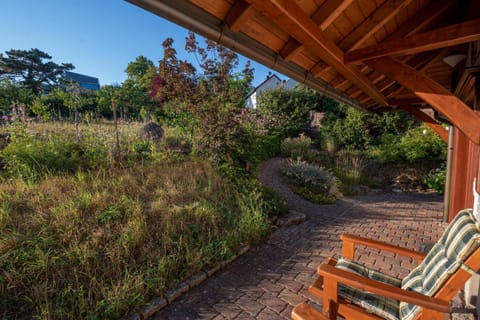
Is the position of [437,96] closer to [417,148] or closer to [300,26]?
[300,26]

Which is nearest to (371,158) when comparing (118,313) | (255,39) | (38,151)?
(255,39)

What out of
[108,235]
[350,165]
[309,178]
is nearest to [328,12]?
[108,235]

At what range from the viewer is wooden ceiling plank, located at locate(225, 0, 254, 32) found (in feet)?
3.86

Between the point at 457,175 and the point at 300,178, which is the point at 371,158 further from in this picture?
the point at 457,175

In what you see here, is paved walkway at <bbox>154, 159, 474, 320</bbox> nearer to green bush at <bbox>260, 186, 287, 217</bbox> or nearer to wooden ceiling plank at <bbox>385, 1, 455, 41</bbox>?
green bush at <bbox>260, 186, 287, 217</bbox>

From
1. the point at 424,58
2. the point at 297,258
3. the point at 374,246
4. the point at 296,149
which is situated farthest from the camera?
the point at 296,149

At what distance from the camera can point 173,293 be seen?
7.14 feet

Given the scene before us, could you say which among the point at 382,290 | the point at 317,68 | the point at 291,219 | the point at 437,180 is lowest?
the point at 291,219

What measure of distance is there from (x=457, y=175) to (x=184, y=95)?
542 centimetres

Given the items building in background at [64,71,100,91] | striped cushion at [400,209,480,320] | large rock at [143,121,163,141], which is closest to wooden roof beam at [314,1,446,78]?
striped cushion at [400,209,480,320]

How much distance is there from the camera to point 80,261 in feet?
7.41

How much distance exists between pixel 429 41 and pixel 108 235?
11.6 ft

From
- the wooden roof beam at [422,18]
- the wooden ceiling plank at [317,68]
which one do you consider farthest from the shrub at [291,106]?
the wooden roof beam at [422,18]

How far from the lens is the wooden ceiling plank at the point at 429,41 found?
1.36 metres
